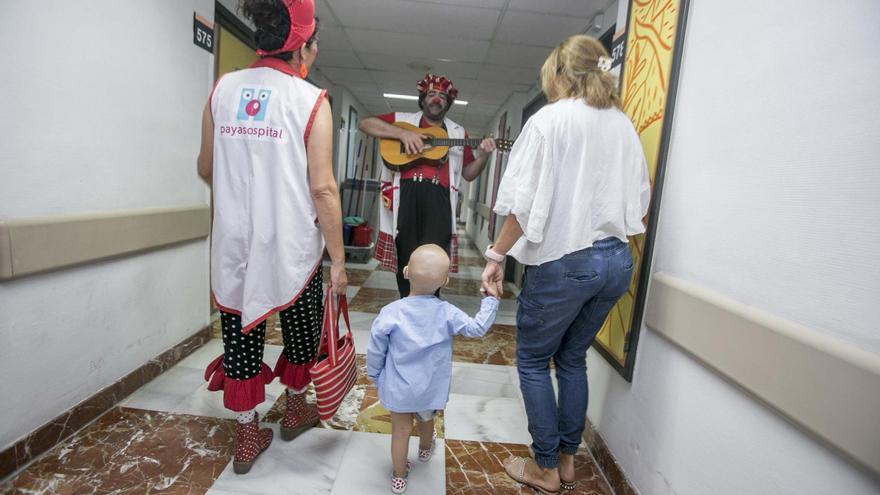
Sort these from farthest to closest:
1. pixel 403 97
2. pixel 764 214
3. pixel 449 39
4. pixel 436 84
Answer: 1. pixel 403 97
2. pixel 449 39
3. pixel 436 84
4. pixel 764 214

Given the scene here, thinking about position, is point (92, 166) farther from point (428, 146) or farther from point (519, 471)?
point (519, 471)

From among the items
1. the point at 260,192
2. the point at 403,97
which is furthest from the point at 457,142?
the point at 403,97

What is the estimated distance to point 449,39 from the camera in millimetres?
3762

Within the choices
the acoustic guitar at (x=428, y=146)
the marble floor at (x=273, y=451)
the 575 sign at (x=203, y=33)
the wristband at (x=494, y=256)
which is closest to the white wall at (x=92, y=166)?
the 575 sign at (x=203, y=33)

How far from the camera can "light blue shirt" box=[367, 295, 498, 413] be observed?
134cm

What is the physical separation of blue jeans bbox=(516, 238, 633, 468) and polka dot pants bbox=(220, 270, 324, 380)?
0.73 meters

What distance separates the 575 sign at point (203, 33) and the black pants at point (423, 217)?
1.27 metres

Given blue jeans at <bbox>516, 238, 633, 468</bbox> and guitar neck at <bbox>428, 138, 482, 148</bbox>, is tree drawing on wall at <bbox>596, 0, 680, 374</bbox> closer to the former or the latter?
blue jeans at <bbox>516, 238, 633, 468</bbox>

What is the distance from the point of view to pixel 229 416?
1.84m

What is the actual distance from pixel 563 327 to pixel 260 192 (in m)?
1.02

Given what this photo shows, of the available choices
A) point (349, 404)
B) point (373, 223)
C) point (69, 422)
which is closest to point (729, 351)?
point (349, 404)

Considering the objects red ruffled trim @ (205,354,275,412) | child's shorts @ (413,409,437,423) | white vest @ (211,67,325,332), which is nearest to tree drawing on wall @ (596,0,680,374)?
child's shorts @ (413,409,437,423)

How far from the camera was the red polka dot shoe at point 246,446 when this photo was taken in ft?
4.89

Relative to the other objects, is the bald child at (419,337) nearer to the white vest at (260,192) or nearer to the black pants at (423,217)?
the white vest at (260,192)
